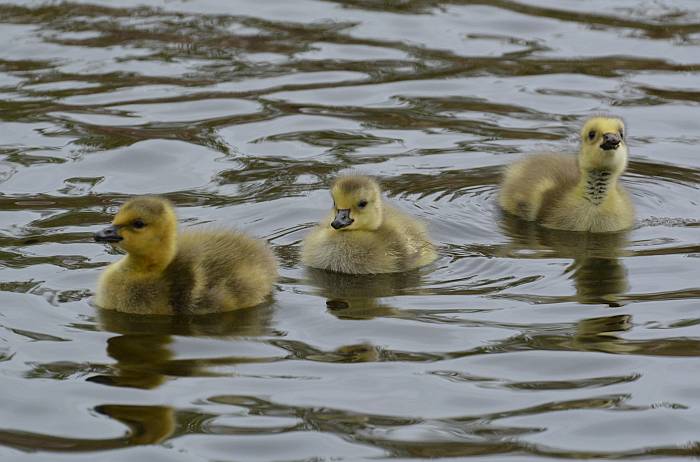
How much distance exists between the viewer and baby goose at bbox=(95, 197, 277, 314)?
747 cm

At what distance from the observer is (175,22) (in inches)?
553

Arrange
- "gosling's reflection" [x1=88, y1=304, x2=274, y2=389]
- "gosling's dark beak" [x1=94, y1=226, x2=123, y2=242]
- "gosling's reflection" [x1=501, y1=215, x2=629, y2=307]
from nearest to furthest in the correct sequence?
"gosling's reflection" [x1=88, y1=304, x2=274, y2=389] → "gosling's dark beak" [x1=94, y1=226, x2=123, y2=242] → "gosling's reflection" [x1=501, y1=215, x2=629, y2=307]

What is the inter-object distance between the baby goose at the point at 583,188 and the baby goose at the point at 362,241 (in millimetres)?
1160

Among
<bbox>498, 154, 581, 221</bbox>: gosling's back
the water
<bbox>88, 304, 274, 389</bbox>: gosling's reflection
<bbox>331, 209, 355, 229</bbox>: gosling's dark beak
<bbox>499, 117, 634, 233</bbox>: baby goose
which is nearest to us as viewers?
the water

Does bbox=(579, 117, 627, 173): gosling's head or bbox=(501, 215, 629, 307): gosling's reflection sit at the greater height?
bbox=(579, 117, 627, 173): gosling's head

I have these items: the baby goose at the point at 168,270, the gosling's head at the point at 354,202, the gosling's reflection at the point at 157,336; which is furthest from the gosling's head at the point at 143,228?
the gosling's head at the point at 354,202

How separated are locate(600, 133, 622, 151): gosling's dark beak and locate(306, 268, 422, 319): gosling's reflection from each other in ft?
4.96

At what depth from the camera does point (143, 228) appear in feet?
24.5

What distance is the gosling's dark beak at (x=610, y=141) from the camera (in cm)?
910

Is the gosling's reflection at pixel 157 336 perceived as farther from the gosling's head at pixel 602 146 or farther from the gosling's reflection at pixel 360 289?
the gosling's head at pixel 602 146

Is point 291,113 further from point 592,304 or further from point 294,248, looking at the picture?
point 592,304

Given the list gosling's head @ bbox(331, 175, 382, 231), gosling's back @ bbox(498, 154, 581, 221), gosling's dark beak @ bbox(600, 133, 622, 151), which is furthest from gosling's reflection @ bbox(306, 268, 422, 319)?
gosling's dark beak @ bbox(600, 133, 622, 151)

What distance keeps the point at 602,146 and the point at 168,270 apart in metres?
2.92

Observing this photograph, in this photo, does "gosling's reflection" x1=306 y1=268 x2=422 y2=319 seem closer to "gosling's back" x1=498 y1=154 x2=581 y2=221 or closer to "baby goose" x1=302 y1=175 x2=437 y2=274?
"baby goose" x1=302 y1=175 x2=437 y2=274
